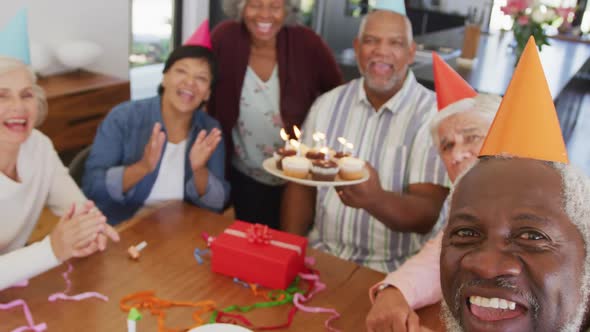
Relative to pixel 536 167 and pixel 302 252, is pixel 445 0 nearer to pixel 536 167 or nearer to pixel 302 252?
pixel 302 252

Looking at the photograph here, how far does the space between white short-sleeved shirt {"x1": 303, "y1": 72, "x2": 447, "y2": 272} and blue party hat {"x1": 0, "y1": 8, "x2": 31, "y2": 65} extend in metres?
1.12

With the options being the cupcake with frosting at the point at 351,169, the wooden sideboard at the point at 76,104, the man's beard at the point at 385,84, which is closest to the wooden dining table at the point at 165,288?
the cupcake with frosting at the point at 351,169

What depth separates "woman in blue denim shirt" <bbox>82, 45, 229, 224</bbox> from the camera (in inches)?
83.0

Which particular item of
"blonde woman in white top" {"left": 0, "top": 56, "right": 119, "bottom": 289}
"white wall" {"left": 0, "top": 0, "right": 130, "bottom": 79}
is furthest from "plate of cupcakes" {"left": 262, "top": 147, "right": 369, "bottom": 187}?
"white wall" {"left": 0, "top": 0, "right": 130, "bottom": 79}

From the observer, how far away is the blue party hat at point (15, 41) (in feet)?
5.31

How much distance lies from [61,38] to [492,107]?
3252 millimetres

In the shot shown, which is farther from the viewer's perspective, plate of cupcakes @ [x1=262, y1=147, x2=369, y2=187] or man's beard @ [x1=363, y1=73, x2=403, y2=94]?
man's beard @ [x1=363, y1=73, x2=403, y2=94]

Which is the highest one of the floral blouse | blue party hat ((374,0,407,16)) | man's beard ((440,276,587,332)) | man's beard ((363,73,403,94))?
blue party hat ((374,0,407,16))

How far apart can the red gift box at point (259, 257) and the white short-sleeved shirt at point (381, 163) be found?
52 centimetres

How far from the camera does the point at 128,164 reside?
222 centimetres

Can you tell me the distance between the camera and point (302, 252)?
5.35 feet

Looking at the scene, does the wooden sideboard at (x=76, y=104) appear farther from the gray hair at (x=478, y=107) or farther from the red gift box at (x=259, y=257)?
the gray hair at (x=478, y=107)

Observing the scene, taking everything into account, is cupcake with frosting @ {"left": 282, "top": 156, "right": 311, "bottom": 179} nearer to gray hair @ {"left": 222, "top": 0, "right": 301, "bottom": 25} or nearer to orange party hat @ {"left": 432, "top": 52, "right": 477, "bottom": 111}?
orange party hat @ {"left": 432, "top": 52, "right": 477, "bottom": 111}

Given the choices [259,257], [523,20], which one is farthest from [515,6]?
[259,257]
